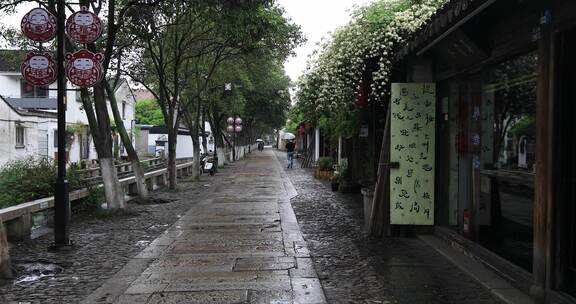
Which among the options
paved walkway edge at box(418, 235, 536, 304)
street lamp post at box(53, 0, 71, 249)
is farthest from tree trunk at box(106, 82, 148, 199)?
paved walkway edge at box(418, 235, 536, 304)

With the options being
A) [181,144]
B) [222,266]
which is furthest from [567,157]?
[181,144]

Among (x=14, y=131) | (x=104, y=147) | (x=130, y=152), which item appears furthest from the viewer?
(x=14, y=131)

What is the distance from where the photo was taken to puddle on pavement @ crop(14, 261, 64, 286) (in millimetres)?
6623

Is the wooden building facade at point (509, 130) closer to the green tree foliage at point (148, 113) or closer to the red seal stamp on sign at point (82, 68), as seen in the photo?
the red seal stamp on sign at point (82, 68)

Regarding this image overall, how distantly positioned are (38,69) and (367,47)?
4.98 m

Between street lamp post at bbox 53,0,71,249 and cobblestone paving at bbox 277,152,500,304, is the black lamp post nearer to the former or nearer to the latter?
street lamp post at bbox 53,0,71,249

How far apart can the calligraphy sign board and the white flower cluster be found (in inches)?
27.1

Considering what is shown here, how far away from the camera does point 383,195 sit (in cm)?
884

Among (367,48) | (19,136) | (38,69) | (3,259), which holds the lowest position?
(3,259)

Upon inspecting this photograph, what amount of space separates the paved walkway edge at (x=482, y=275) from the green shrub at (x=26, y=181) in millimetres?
7553

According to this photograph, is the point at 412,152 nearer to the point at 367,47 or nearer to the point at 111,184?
the point at 367,47

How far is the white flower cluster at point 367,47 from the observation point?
8.77m

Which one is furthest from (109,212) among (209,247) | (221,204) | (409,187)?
(409,187)

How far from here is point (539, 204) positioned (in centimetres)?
517
